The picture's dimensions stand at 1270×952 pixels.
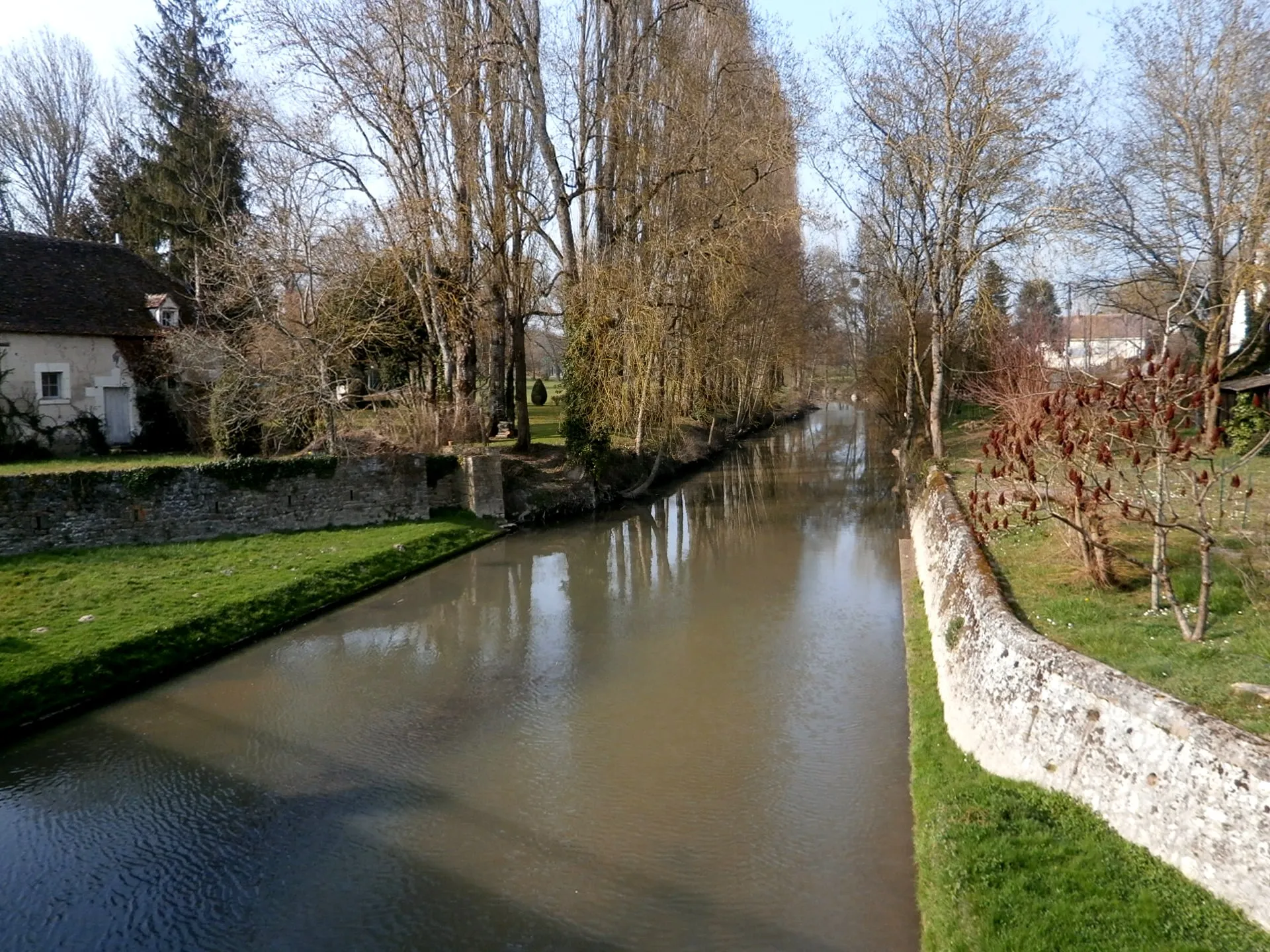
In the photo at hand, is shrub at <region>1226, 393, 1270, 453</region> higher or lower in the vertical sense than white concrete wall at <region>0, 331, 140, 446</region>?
lower

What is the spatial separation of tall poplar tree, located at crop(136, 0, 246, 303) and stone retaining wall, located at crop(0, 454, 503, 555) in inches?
531

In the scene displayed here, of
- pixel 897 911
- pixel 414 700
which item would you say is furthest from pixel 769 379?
pixel 897 911

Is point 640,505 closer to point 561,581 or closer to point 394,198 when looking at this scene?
point 561,581

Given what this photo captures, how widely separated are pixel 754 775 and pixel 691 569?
26.2ft

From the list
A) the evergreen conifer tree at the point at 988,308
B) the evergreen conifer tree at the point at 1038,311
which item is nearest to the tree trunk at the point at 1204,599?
the evergreen conifer tree at the point at 988,308

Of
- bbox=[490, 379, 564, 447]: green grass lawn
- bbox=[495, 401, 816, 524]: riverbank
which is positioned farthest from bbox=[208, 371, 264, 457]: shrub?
bbox=[490, 379, 564, 447]: green grass lawn

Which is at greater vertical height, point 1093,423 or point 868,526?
point 1093,423

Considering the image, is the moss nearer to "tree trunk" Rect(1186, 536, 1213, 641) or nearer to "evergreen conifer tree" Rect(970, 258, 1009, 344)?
"tree trunk" Rect(1186, 536, 1213, 641)

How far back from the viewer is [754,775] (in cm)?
797

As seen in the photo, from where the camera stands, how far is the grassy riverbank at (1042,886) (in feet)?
15.1

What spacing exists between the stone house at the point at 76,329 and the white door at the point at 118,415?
0.05ft

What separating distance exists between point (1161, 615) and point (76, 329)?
72.3ft

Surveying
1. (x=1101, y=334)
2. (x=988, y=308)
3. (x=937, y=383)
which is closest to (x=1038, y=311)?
(x=1101, y=334)

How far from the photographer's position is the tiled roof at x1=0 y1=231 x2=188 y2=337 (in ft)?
65.8
